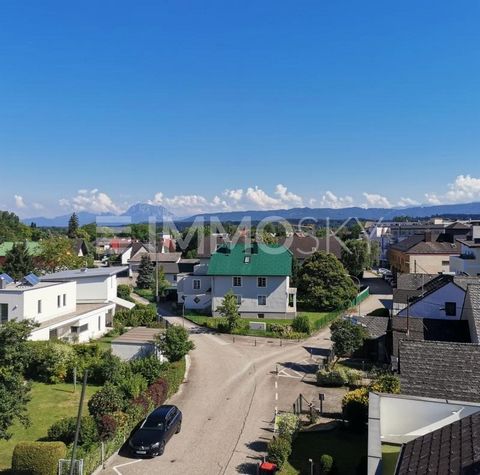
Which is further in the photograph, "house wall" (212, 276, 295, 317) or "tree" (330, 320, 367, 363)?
"house wall" (212, 276, 295, 317)

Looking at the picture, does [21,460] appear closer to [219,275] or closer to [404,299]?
[219,275]

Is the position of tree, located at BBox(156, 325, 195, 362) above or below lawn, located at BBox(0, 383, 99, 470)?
above

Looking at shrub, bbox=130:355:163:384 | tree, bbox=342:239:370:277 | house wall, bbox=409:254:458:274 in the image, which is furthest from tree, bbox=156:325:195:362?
house wall, bbox=409:254:458:274

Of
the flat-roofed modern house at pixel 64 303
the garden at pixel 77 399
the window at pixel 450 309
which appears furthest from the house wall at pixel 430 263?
the garden at pixel 77 399

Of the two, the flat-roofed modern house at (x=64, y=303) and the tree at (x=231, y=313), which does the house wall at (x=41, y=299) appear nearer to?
the flat-roofed modern house at (x=64, y=303)

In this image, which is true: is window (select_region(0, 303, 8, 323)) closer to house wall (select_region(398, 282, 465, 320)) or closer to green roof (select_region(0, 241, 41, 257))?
house wall (select_region(398, 282, 465, 320))
